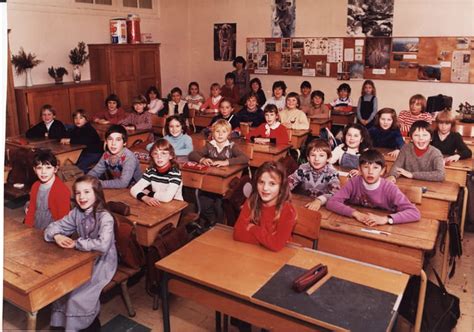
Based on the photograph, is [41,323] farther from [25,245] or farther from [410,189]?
[410,189]

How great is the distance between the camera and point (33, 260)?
2260 mm

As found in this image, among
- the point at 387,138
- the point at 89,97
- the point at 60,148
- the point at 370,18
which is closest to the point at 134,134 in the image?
the point at 60,148

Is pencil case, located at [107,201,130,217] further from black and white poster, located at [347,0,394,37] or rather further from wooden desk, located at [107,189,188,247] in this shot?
black and white poster, located at [347,0,394,37]

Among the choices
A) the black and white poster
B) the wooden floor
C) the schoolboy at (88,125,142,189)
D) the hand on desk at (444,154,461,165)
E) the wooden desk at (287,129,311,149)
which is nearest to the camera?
the wooden floor

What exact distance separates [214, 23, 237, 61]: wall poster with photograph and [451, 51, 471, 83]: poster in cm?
413

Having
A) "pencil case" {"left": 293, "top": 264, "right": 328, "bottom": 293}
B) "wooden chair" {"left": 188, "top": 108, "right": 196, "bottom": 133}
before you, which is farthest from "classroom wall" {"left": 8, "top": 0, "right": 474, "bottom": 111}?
"pencil case" {"left": 293, "top": 264, "right": 328, "bottom": 293}

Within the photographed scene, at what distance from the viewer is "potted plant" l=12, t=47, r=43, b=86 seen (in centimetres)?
665

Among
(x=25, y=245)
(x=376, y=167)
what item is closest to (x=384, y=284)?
(x=376, y=167)

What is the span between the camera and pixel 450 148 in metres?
4.43

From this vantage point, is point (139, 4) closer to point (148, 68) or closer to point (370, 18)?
point (148, 68)

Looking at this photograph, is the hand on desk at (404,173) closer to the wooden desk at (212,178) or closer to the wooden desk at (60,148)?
the wooden desk at (212,178)

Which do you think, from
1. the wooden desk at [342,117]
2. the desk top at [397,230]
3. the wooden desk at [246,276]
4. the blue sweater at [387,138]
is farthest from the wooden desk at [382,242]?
the wooden desk at [342,117]

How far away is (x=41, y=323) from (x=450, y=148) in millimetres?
3799

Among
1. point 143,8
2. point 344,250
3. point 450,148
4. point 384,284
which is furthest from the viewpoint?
point 143,8
